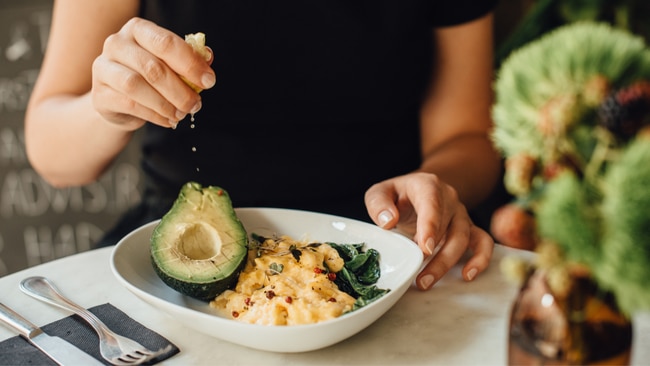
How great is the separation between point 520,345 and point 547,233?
0.40 feet

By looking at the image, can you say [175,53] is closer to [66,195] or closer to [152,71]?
[152,71]

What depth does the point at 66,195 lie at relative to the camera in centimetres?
195

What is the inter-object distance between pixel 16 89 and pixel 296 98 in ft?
3.50

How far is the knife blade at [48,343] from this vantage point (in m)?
0.67

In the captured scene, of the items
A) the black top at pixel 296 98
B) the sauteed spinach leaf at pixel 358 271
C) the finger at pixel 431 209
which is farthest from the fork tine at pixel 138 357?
the black top at pixel 296 98

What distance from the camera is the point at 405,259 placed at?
0.81 m

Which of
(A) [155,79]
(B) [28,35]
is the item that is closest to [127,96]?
(A) [155,79]

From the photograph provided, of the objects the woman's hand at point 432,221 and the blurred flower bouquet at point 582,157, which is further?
the woman's hand at point 432,221

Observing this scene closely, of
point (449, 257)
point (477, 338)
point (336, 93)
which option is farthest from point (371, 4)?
point (477, 338)

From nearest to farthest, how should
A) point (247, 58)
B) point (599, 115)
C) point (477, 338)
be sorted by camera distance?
point (599, 115) < point (477, 338) < point (247, 58)

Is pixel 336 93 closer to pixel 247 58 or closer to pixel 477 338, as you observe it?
pixel 247 58

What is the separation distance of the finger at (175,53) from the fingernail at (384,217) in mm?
287

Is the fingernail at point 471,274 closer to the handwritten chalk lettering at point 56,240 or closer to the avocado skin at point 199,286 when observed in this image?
the avocado skin at point 199,286

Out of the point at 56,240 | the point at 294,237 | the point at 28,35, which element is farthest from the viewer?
the point at 56,240
